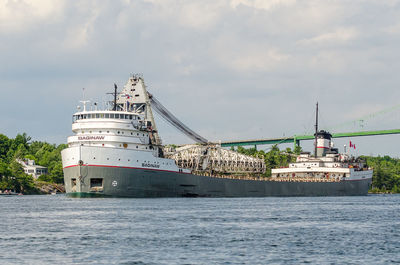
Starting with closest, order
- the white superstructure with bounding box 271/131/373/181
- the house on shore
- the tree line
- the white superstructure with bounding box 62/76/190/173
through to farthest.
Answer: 1. the white superstructure with bounding box 62/76/190/173
2. the white superstructure with bounding box 271/131/373/181
3. the tree line
4. the house on shore

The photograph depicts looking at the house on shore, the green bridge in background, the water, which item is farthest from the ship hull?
the house on shore

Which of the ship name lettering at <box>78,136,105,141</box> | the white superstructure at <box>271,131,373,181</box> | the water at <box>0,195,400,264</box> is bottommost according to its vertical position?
the water at <box>0,195,400,264</box>

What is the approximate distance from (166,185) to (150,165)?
460cm

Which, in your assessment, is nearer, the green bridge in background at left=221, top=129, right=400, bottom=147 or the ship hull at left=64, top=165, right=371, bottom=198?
the ship hull at left=64, top=165, right=371, bottom=198

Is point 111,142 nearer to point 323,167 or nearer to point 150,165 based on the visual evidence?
Answer: point 150,165

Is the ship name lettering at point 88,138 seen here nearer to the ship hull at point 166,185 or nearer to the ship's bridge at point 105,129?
the ship's bridge at point 105,129

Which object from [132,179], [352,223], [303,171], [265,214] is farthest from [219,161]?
[352,223]

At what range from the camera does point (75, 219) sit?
4891 centimetres

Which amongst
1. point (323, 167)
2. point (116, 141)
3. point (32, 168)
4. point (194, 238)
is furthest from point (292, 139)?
point (194, 238)

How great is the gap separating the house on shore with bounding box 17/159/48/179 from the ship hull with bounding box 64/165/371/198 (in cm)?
7721

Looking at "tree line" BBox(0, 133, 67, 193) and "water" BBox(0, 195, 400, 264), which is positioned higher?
"tree line" BBox(0, 133, 67, 193)

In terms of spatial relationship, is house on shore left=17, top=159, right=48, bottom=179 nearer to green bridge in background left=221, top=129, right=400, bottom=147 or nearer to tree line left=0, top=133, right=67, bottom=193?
tree line left=0, top=133, right=67, bottom=193

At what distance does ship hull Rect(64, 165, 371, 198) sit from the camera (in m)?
76.0

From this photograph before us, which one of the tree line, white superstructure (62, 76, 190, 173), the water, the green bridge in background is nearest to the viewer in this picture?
the water
